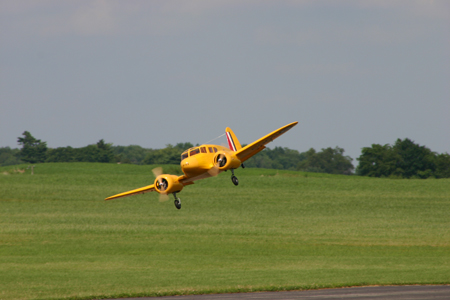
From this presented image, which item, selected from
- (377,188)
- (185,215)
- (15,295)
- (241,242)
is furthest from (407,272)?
(377,188)

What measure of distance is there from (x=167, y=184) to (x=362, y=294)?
39.5 meters

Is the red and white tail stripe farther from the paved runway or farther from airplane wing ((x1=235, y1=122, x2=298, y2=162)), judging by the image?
the paved runway

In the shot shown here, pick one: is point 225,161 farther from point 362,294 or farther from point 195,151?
point 362,294

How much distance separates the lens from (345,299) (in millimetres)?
56906

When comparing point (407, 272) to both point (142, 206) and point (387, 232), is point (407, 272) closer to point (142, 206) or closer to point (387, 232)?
point (387, 232)

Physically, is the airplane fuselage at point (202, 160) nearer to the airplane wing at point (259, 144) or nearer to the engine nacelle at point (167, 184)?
the airplane wing at point (259, 144)

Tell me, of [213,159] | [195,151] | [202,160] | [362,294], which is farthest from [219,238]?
[202,160]

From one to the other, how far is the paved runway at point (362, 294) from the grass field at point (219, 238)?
201 centimetres

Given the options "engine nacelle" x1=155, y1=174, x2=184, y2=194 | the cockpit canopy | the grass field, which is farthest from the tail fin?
the grass field

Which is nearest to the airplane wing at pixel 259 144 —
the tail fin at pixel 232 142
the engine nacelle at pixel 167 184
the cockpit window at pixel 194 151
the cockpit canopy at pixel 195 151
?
the cockpit canopy at pixel 195 151

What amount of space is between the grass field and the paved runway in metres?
2.01

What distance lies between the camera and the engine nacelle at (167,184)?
2912 cm

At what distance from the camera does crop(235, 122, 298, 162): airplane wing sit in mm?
26514

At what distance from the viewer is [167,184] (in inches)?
1158
